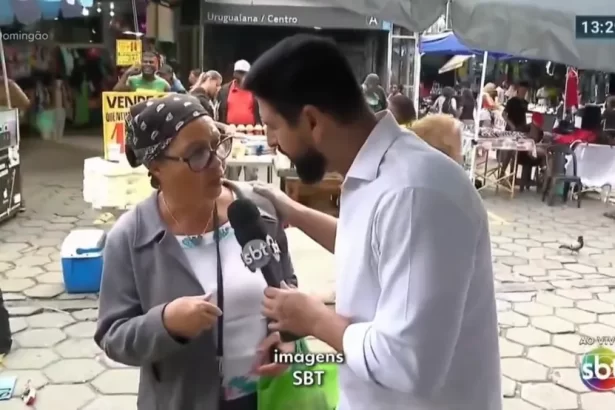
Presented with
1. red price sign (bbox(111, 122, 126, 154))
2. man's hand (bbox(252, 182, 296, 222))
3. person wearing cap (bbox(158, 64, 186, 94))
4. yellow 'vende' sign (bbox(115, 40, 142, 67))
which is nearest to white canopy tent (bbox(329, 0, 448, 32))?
man's hand (bbox(252, 182, 296, 222))

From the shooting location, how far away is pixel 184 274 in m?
1.67

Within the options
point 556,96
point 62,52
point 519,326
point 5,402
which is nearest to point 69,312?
point 5,402

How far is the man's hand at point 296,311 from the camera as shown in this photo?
4.45 feet

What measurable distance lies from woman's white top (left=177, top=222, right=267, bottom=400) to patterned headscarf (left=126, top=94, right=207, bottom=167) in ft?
0.78

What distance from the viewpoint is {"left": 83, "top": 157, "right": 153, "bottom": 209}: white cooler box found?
19.6ft

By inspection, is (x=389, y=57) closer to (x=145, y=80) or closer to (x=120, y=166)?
(x=145, y=80)

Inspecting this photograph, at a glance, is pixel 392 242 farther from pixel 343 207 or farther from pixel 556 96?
pixel 556 96

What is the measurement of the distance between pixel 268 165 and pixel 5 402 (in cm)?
341

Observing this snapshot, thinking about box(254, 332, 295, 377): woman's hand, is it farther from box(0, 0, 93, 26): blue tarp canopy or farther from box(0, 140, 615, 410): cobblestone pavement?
box(0, 0, 93, 26): blue tarp canopy

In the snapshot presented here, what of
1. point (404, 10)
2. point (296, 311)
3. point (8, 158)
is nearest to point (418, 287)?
point (296, 311)

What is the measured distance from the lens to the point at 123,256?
1676 mm

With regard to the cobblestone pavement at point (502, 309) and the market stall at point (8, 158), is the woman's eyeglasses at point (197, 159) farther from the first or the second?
the market stall at point (8, 158)

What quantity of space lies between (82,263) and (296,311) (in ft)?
13.2

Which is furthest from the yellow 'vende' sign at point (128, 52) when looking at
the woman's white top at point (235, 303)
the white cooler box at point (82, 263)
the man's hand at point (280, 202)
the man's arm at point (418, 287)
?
the man's arm at point (418, 287)
